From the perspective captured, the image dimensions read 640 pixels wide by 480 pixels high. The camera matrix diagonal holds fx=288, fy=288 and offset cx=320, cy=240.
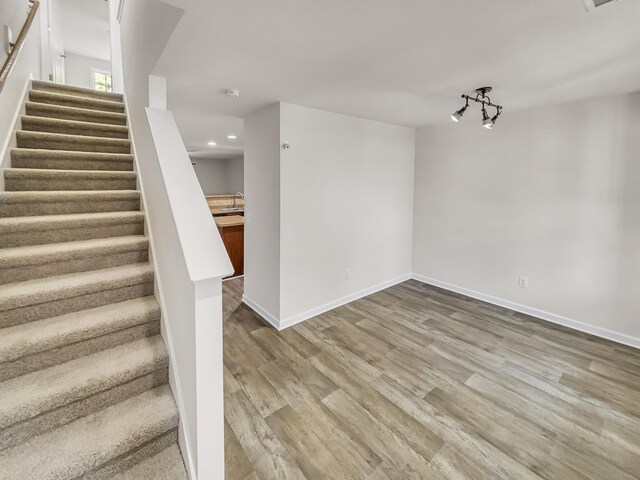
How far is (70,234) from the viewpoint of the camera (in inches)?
78.2

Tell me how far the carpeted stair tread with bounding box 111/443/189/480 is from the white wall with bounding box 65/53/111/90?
7796 millimetres

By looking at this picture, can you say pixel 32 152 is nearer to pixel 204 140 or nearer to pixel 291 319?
pixel 291 319

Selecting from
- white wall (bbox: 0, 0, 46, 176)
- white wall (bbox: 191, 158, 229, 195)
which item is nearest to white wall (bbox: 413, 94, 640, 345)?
white wall (bbox: 0, 0, 46, 176)

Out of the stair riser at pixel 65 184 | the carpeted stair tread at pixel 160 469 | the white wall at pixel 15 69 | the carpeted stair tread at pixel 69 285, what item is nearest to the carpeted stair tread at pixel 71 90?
the white wall at pixel 15 69

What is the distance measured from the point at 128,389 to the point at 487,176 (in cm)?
405

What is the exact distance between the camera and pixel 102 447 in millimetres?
1215

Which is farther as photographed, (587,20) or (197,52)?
(197,52)

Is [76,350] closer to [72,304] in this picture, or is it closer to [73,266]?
[72,304]

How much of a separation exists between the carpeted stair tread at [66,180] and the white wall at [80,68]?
18.8 ft

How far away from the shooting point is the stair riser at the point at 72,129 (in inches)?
99.7

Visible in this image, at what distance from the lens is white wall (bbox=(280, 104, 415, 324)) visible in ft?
9.95

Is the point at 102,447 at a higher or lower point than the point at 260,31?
lower

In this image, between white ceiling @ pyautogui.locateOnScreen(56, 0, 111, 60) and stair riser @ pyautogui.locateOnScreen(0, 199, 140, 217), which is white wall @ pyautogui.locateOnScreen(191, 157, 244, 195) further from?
stair riser @ pyautogui.locateOnScreen(0, 199, 140, 217)

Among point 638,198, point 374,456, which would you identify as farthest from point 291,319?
point 638,198
